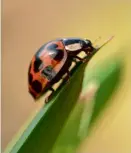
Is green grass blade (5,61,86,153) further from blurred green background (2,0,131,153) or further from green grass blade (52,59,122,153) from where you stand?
blurred green background (2,0,131,153)

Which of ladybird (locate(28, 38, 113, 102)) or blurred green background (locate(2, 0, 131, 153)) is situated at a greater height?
ladybird (locate(28, 38, 113, 102))

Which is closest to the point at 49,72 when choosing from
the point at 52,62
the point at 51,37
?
the point at 52,62

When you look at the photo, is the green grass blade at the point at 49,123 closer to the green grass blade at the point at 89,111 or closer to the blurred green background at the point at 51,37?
the green grass blade at the point at 89,111

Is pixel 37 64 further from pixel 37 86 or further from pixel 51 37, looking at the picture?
pixel 51 37

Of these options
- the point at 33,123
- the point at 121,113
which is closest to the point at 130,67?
the point at 121,113

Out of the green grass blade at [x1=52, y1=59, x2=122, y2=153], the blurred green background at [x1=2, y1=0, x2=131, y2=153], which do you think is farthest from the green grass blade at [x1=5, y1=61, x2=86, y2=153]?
the blurred green background at [x1=2, y1=0, x2=131, y2=153]

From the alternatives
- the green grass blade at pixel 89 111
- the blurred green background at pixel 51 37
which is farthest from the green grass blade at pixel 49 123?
the blurred green background at pixel 51 37
